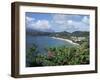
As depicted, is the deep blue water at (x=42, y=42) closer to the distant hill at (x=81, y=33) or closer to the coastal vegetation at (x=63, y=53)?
the coastal vegetation at (x=63, y=53)

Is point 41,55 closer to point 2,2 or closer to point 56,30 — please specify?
point 56,30

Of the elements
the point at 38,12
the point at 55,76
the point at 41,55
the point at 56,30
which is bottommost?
the point at 55,76

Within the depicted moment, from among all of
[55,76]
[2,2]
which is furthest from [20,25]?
[55,76]

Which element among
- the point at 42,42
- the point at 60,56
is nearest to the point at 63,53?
the point at 60,56

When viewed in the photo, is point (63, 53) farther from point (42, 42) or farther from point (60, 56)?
point (42, 42)

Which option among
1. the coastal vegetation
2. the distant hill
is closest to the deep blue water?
the coastal vegetation

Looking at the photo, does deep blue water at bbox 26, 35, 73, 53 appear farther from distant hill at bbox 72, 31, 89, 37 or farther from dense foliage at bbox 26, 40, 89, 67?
distant hill at bbox 72, 31, 89, 37

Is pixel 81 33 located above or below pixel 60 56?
above

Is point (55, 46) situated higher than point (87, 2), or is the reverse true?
point (87, 2)
